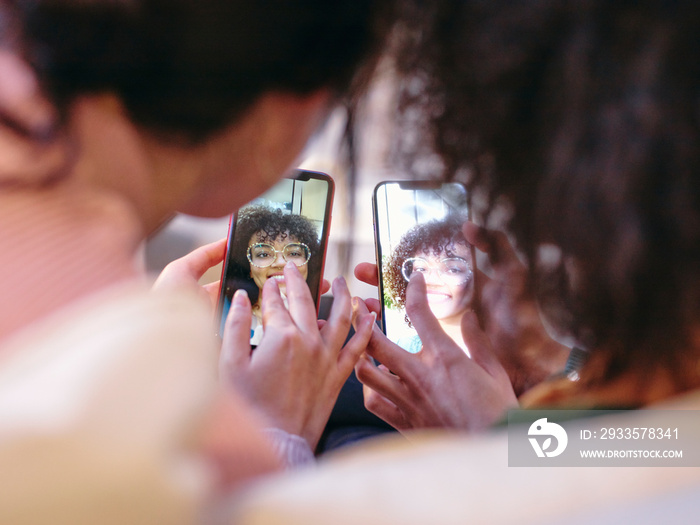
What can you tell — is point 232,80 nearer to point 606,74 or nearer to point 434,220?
point 606,74

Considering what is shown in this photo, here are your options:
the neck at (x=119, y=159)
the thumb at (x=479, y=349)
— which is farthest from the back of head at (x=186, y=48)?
the thumb at (x=479, y=349)

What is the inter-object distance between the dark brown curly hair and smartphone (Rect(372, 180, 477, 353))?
26 cm

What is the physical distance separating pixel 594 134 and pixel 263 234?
375 millimetres

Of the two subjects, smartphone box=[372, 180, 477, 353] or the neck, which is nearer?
the neck

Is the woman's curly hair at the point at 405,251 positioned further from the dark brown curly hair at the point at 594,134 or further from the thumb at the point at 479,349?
the dark brown curly hair at the point at 594,134

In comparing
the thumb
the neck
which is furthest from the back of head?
the thumb

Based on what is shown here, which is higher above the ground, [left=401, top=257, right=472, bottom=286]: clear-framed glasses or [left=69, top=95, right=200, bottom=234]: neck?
[left=69, top=95, right=200, bottom=234]: neck

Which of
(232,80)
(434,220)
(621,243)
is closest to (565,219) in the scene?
(621,243)

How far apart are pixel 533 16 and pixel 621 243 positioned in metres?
0.10

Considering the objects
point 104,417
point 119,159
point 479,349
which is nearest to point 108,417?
point 104,417

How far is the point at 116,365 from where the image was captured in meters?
0.14

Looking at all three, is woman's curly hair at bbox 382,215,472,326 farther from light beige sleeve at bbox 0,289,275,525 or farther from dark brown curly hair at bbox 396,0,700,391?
light beige sleeve at bbox 0,289,275,525

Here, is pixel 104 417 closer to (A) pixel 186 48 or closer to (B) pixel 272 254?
(A) pixel 186 48

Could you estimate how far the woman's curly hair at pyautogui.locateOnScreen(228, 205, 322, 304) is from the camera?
0.50 m
